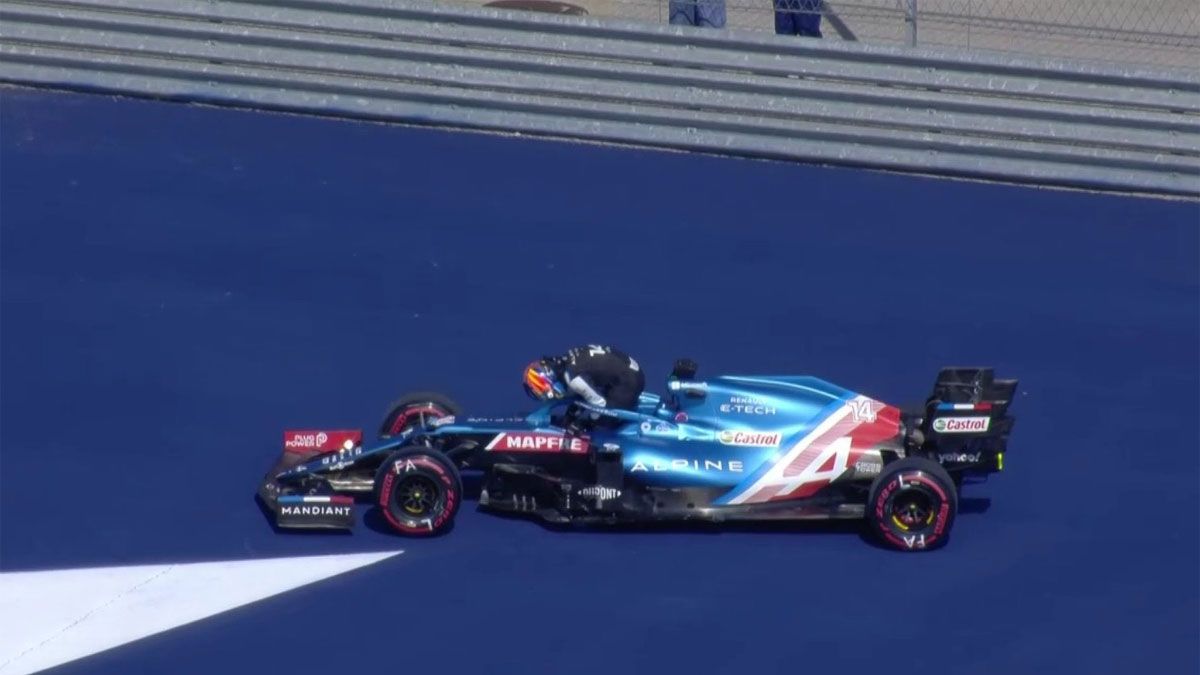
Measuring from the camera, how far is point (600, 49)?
14000mm

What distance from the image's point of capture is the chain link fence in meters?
14.5

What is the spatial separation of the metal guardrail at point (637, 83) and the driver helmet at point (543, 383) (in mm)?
4730

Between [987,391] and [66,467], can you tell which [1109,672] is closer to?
[987,391]

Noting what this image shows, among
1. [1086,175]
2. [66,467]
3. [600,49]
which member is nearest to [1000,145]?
[1086,175]

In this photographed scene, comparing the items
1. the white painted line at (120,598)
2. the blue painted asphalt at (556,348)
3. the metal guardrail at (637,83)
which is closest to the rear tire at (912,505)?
the blue painted asphalt at (556,348)

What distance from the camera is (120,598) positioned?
9000 mm

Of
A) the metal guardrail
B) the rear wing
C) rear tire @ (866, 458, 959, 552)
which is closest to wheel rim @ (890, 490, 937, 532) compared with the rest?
rear tire @ (866, 458, 959, 552)

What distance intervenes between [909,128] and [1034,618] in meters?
5.47

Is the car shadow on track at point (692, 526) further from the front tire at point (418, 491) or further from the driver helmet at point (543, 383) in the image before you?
the driver helmet at point (543, 383)

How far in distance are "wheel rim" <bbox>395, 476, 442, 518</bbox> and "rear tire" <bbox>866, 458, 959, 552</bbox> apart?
226cm

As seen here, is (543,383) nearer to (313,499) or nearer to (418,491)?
(418,491)

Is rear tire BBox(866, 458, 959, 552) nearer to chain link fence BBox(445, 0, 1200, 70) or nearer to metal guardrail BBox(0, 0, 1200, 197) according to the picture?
metal guardrail BBox(0, 0, 1200, 197)

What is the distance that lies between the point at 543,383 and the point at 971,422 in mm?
2275

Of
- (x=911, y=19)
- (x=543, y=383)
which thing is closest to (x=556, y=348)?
(x=543, y=383)
